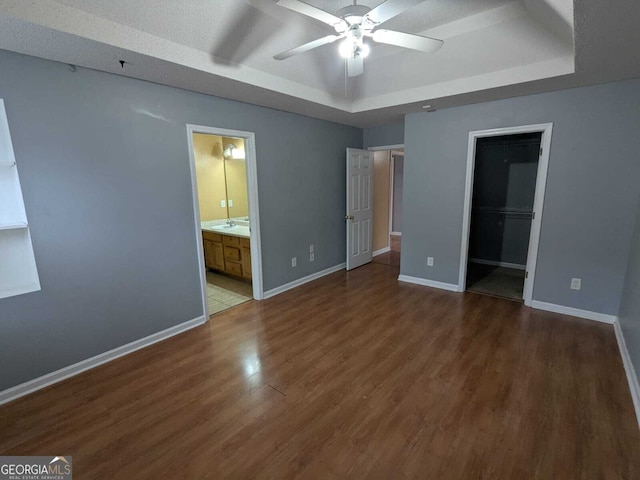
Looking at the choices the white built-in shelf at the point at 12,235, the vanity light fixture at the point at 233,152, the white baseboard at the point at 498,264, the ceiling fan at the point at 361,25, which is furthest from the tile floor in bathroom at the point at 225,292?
the white baseboard at the point at 498,264

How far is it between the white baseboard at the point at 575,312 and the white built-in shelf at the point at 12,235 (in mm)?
4800

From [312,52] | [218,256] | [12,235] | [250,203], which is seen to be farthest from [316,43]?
[218,256]

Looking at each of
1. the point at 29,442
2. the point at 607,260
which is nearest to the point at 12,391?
the point at 29,442

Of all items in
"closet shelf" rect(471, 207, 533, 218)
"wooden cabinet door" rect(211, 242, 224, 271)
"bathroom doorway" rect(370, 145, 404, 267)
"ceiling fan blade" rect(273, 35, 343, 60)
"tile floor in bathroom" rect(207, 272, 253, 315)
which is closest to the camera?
"ceiling fan blade" rect(273, 35, 343, 60)

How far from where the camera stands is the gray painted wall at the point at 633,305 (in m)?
2.20

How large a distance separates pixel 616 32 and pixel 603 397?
7.76 ft

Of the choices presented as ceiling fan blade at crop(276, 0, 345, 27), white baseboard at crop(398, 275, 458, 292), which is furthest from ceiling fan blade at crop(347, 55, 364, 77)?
white baseboard at crop(398, 275, 458, 292)

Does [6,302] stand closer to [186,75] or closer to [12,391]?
[12,391]

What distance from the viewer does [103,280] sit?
2.46 metres

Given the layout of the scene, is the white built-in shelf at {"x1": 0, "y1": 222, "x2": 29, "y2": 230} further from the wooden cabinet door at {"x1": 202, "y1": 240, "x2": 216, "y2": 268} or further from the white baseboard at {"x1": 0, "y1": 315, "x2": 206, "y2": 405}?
the wooden cabinet door at {"x1": 202, "y1": 240, "x2": 216, "y2": 268}

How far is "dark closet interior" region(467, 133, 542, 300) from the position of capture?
4.82 meters

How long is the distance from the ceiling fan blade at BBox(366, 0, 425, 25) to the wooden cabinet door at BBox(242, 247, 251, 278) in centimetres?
308

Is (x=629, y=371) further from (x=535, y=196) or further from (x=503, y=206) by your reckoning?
(x=503, y=206)

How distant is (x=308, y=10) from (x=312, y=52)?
1.33 meters
